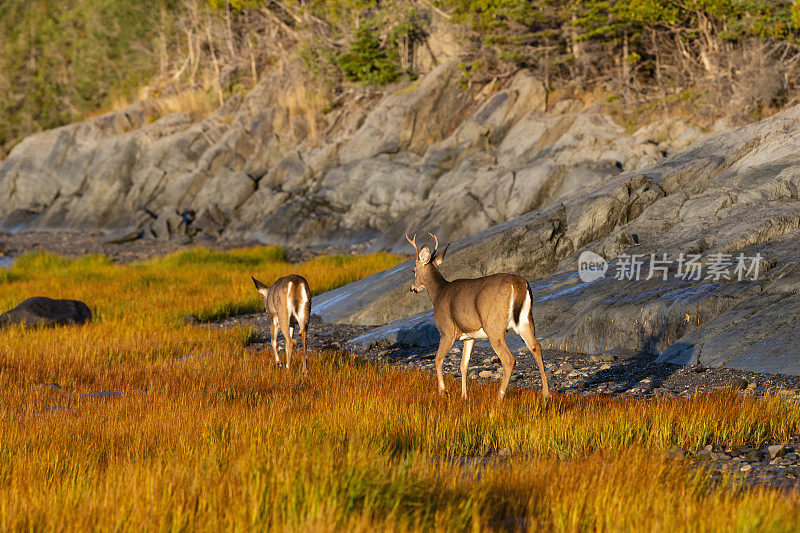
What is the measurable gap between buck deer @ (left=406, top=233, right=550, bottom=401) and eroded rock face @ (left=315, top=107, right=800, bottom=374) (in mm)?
2940

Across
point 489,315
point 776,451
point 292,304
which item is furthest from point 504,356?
point 292,304

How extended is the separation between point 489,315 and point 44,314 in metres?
11.4

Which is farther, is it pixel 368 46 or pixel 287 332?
pixel 368 46

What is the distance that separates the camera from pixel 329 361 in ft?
39.7

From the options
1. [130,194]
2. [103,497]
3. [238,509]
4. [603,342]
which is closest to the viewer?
[238,509]

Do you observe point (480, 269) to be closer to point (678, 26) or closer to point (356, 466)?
point (356, 466)

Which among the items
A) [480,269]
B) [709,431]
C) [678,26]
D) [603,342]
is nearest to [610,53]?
[678,26]

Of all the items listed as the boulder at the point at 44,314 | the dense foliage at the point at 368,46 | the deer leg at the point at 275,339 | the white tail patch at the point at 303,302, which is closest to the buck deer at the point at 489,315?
the white tail patch at the point at 303,302

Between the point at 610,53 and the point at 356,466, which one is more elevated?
the point at 610,53

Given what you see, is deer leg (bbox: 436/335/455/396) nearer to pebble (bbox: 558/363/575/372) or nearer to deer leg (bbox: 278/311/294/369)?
pebble (bbox: 558/363/575/372)

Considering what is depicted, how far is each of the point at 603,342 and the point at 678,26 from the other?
871 inches

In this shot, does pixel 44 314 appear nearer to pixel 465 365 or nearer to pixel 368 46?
pixel 465 365

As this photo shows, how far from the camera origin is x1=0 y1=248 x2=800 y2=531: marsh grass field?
4.41 metres

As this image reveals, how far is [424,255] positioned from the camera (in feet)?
31.3
